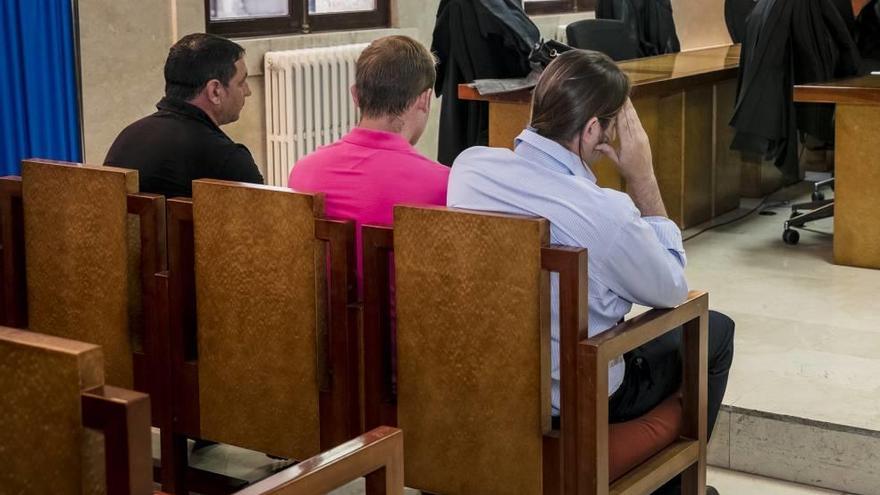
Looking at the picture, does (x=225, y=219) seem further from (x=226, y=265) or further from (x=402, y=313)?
(x=402, y=313)

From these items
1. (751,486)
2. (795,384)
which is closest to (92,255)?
(751,486)

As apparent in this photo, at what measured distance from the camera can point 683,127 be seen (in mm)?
5820

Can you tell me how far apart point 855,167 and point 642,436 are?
8.51ft

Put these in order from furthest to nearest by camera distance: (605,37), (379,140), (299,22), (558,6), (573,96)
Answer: (558,6), (299,22), (605,37), (379,140), (573,96)

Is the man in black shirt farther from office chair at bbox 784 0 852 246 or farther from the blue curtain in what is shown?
office chair at bbox 784 0 852 246

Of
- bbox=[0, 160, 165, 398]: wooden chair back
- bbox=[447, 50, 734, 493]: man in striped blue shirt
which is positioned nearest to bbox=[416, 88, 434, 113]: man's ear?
bbox=[447, 50, 734, 493]: man in striped blue shirt

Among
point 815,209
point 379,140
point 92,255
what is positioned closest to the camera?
point 379,140

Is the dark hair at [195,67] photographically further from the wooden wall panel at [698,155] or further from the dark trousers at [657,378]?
the wooden wall panel at [698,155]

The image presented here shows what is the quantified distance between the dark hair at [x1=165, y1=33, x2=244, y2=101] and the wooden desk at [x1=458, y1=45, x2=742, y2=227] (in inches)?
74.8

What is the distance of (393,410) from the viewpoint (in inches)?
104

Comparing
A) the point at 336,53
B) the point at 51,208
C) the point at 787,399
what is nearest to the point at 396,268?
the point at 51,208

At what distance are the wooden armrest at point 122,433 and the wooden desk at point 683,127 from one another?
3779mm

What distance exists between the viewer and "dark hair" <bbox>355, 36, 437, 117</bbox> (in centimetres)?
292

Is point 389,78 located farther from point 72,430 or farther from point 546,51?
point 546,51
